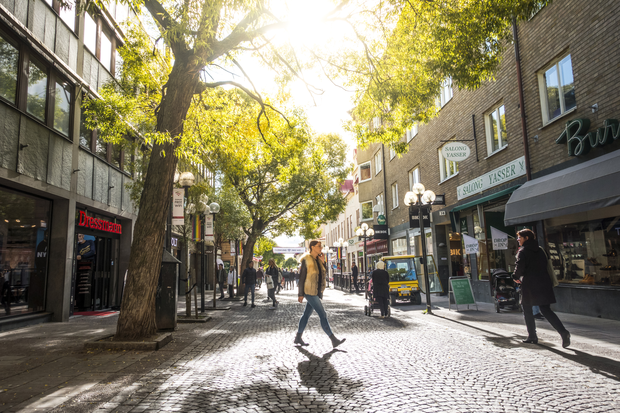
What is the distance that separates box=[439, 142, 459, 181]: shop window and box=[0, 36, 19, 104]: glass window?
580 inches

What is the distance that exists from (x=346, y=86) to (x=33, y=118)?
7456 millimetres

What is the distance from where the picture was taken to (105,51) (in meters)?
15.7

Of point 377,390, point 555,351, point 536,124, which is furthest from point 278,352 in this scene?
point 536,124

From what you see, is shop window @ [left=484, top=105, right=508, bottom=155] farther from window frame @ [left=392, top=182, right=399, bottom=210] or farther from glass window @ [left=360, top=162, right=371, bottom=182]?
glass window @ [left=360, top=162, right=371, bottom=182]

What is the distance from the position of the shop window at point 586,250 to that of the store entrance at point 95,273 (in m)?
13.4

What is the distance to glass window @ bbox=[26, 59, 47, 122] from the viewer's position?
11.1 metres

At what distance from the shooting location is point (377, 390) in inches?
186

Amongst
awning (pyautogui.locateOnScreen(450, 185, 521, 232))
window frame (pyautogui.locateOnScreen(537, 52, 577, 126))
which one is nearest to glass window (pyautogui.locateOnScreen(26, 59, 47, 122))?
window frame (pyautogui.locateOnScreen(537, 52, 577, 126))

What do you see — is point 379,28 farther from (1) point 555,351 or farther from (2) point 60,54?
(2) point 60,54

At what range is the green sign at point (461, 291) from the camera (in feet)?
42.9

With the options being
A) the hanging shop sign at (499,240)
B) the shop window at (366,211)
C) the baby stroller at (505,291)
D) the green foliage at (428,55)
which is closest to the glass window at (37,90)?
the green foliage at (428,55)

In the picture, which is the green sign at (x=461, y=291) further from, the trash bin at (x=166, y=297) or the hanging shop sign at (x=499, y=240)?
the trash bin at (x=166, y=297)

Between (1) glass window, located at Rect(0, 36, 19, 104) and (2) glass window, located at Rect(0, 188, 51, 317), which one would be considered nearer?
(1) glass window, located at Rect(0, 36, 19, 104)

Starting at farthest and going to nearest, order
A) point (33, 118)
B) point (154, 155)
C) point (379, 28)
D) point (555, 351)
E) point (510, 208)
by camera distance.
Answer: point (510, 208) → point (33, 118) → point (379, 28) → point (154, 155) → point (555, 351)
